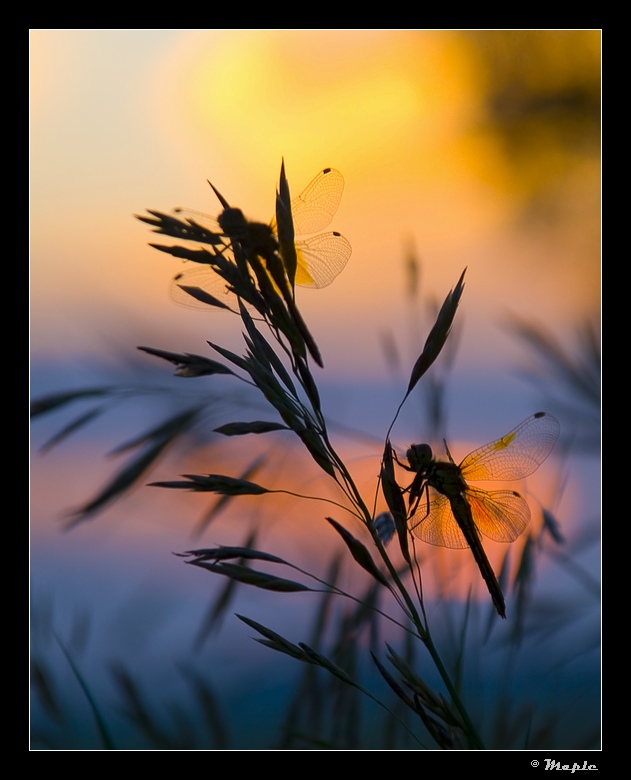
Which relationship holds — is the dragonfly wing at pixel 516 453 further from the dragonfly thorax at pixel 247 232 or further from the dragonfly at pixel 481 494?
the dragonfly thorax at pixel 247 232

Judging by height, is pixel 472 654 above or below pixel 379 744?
above

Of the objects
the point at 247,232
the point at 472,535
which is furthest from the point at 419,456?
the point at 247,232

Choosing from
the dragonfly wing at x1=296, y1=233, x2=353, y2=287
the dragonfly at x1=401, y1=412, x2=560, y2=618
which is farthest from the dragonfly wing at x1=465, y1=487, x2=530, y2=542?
the dragonfly wing at x1=296, y1=233, x2=353, y2=287

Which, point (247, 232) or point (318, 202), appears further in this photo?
point (318, 202)

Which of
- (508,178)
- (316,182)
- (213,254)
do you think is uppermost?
(508,178)

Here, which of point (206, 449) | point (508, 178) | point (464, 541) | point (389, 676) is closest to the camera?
point (389, 676)

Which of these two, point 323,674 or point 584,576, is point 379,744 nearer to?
point 323,674

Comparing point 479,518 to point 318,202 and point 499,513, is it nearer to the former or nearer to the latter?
point 499,513

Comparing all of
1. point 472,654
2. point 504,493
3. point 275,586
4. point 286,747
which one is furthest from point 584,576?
point 275,586
